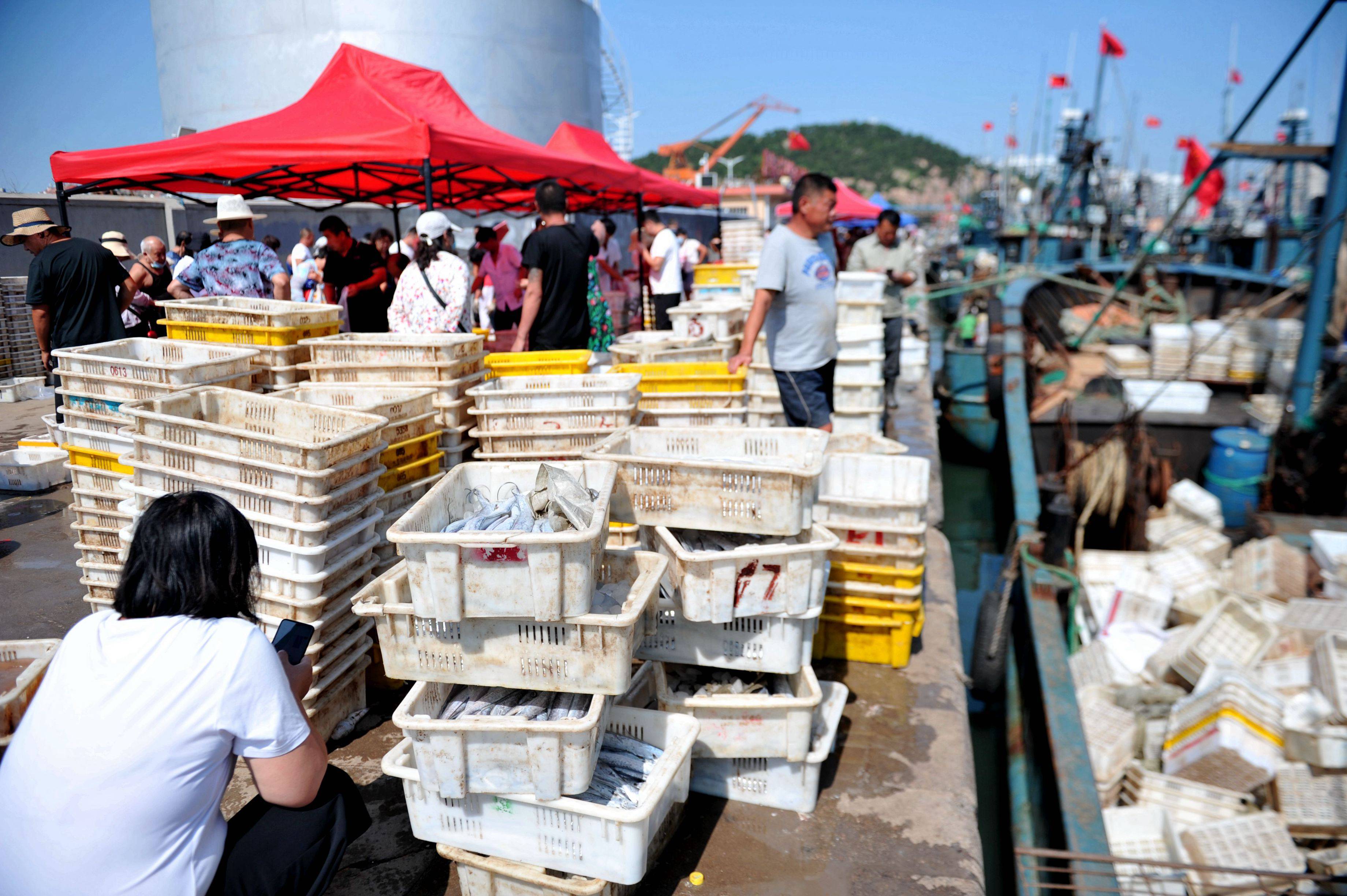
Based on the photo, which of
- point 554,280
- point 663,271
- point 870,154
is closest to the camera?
point 554,280

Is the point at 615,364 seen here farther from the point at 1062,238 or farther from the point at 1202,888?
the point at 1062,238

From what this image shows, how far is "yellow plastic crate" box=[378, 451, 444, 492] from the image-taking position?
3738 millimetres

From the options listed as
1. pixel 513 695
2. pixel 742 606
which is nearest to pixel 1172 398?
pixel 742 606

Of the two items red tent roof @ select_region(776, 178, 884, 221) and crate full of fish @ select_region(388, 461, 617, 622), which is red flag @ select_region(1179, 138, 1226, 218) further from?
crate full of fish @ select_region(388, 461, 617, 622)

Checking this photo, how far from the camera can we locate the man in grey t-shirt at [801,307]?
15.9 ft

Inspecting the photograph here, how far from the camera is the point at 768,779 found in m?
3.17

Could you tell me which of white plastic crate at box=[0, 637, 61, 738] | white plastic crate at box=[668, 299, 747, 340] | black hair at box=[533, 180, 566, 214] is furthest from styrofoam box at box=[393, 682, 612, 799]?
white plastic crate at box=[668, 299, 747, 340]

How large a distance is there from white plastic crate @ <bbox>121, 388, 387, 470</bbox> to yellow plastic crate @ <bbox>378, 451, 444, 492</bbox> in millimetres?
319

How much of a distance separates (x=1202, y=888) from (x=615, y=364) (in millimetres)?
4299

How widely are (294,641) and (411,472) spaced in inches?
60.5

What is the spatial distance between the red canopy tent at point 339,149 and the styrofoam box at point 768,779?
441 cm

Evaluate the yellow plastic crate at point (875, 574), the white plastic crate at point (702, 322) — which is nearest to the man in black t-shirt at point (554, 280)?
the white plastic crate at point (702, 322)

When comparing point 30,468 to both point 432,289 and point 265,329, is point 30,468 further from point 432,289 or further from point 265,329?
point 432,289

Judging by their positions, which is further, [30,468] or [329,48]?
[329,48]
